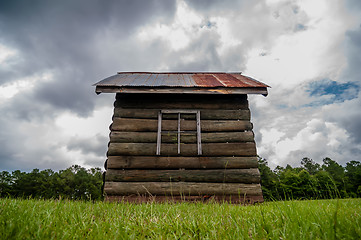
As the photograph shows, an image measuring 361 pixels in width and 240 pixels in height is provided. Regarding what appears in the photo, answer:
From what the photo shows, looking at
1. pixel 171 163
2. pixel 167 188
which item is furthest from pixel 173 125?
pixel 167 188

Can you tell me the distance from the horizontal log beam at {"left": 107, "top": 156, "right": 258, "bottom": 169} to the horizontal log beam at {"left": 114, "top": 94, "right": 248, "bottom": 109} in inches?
65.2

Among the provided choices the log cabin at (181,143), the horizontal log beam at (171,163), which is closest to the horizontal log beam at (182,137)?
the log cabin at (181,143)

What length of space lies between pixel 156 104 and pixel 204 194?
3.11 m

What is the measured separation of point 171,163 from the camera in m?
5.93

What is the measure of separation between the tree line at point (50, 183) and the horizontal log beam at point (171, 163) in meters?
33.4

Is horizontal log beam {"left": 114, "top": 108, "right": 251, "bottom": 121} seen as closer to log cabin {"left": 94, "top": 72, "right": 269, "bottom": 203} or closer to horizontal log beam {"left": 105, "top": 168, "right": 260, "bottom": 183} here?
log cabin {"left": 94, "top": 72, "right": 269, "bottom": 203}

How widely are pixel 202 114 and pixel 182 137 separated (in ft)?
3.31

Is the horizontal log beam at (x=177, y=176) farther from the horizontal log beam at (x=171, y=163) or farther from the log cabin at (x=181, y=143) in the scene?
the horizontal log beam at (x=171, y=163)

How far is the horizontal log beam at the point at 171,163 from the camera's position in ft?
19.4

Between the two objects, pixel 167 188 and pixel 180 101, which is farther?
pixel 180 101

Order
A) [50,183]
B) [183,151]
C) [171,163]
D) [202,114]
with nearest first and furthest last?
[171,163]
[183,151]
[202,114]
[50,183]

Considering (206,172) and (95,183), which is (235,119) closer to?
(206,172)

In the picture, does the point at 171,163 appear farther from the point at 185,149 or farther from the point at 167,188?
the point at 167,188

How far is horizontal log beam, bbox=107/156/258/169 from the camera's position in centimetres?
590
